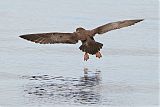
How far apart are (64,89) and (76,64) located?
1.57 m

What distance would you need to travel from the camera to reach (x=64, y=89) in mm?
9430

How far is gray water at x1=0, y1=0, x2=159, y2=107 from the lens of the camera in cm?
895

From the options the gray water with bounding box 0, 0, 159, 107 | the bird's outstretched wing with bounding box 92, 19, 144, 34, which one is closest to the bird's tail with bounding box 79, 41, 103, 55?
the gray water with bounding box 0, 0, 159, 107

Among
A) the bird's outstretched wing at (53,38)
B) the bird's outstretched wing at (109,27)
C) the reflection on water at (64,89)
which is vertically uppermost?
the bird's outstretched wing at (109,27)

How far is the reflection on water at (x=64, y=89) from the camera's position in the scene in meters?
8.80

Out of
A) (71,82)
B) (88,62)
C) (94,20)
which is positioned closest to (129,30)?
(94,20)

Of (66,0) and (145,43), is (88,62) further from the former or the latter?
(66,0)

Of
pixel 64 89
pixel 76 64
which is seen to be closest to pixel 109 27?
pixel 76 64

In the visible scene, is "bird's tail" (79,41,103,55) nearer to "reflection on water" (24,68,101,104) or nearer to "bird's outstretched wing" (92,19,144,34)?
"reflection on water" (24,68,101,104)

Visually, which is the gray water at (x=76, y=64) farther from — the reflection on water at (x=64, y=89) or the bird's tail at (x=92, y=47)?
the bird's tail at (x=92, y=47)

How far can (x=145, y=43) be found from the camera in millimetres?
12617

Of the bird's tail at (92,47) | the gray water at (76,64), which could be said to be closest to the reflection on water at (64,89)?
the gray water at (76,64)

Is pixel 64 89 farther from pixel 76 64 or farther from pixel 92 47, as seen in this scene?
pixel 76 64

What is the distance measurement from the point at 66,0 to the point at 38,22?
3.58 meters
